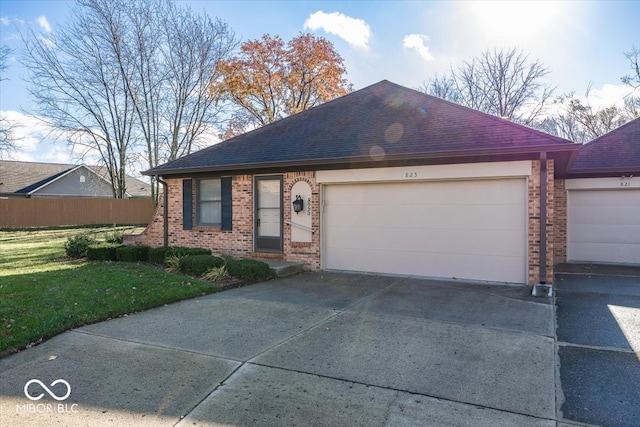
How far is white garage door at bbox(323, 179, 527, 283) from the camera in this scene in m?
8.04

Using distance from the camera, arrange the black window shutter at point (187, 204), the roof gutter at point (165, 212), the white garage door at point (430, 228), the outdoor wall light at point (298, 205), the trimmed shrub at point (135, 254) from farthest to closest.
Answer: the roof gutter at point (165, 212) → the black window shutter at point (187, 204) → the trimmed shrub at point (135, 254) → the outdoor wall light at point (298, 205) → the white garage door at point (430, 228)

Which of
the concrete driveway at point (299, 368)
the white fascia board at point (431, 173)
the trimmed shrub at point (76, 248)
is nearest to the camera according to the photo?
the concrete driveway at point (299, 368)

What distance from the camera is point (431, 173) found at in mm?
8562

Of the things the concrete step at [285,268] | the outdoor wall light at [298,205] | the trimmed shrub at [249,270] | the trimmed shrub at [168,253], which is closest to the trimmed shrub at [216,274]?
the trimmed shrub at [249,270]

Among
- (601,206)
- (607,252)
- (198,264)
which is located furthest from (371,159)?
(607,252)

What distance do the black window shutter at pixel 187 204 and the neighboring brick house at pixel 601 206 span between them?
1026cm

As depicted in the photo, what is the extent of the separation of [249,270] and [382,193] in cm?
343

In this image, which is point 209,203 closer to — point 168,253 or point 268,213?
point 168,253

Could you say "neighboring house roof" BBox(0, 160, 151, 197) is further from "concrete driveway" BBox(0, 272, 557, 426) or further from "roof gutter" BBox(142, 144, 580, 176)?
"concrete driveway" BBox(0, 272, 557, 426)

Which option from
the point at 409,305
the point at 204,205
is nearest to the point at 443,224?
the point at 409,305

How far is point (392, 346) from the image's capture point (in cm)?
461

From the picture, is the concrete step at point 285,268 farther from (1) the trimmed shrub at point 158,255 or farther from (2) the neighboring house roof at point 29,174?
(2) the neighboring house roof at point 29,174

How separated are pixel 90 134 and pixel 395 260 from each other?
967 inches

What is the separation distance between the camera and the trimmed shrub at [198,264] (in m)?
8.91
